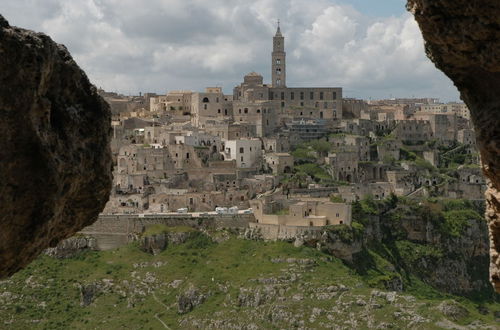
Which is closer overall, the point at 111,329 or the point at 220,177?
the point at 111,329

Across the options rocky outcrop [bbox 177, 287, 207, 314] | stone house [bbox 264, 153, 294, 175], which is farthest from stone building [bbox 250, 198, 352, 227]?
stone house [bbox 264, 153, 294, 175]

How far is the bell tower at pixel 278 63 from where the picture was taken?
9706 cm

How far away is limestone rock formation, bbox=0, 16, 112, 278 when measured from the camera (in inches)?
290

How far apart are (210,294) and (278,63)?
51149mm

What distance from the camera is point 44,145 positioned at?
775 centimetres

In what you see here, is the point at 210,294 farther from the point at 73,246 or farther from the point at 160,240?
the point at 73,246

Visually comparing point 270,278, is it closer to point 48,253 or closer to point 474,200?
point 48,253

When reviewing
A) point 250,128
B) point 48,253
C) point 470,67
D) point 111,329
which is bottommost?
point 111,329

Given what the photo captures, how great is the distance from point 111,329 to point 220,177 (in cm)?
1882

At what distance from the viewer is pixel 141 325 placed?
4781 cm

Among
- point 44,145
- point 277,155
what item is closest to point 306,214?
point 277,155

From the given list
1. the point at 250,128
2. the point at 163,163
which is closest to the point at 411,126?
the point at 250,128

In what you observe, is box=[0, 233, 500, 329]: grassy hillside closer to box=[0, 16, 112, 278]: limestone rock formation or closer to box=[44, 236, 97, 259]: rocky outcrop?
box=[44, 236, 97, 259]: rocky outcrop

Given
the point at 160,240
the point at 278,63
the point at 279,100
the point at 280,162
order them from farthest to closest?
1. the point at 278,63
2. the point at 279,100
3. the point at 280,162
4. the point at 160,240
